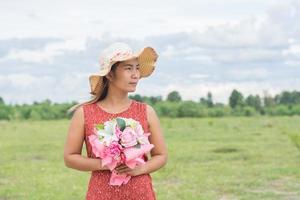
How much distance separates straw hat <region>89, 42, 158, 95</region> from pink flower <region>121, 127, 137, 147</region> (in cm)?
38

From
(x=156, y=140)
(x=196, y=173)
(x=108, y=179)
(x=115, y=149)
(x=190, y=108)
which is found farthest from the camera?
(x=190, y=108)

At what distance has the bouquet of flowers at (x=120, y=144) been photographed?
3.32 metres

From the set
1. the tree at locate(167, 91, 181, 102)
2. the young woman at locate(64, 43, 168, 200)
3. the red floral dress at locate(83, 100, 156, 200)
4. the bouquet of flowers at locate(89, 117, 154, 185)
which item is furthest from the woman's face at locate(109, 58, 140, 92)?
the tree at locate(167, 91, 181, 102)

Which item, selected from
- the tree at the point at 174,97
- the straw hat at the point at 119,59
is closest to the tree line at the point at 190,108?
the tree at the point at 174,97

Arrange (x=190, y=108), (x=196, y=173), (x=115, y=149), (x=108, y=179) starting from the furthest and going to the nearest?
(x=190, y=108), (x=196, y=173), (x=108, y=179), (x=115, y=149)

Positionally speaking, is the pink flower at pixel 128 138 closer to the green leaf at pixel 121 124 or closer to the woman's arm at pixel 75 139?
the green leaf at pixel 121 124

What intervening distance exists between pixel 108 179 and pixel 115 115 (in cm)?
34

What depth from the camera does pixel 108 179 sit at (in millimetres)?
3484

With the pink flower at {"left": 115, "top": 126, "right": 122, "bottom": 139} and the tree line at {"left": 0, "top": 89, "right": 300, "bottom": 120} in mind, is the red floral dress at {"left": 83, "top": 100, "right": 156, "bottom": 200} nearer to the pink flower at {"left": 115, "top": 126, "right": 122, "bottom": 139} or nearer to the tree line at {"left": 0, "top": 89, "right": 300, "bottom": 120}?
the pink flower at {"left": 115, "top": 126, "right": 122, "bottom": 139}

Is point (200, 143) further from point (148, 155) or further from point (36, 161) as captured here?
point (148, 155)

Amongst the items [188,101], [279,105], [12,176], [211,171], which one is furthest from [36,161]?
[279,105]

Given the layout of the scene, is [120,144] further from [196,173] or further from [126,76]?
[196,173]

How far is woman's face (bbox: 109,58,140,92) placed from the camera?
3566mm

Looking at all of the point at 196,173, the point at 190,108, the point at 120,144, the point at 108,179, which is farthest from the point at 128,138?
the point at 190,108
